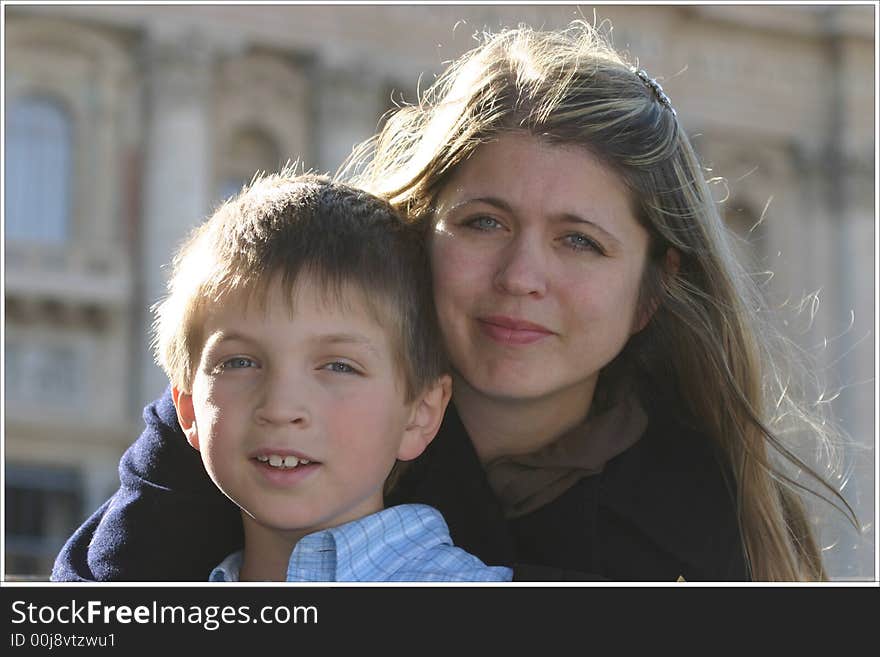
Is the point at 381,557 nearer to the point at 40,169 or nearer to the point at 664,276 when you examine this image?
the point at 664,276

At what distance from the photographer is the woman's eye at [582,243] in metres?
2.26

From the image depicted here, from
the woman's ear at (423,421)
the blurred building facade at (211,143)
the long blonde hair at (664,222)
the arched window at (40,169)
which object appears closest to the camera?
the woman's ear at (423,421)

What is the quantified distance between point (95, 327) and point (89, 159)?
7.32 ft

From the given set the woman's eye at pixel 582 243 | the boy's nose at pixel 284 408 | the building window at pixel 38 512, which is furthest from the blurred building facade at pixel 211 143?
the boy's nose at pixel 284 408

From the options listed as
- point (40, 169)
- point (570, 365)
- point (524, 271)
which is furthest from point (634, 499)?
point (40, 169)

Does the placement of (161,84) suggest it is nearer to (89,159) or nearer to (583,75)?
(89,159)

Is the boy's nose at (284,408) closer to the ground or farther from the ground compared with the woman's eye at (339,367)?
closer to the ground

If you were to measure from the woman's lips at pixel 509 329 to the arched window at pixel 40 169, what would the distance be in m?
18.1

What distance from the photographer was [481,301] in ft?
7.25

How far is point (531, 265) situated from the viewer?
7.22 feet

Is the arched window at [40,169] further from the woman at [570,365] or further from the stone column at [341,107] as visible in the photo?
the woman at [570,365]

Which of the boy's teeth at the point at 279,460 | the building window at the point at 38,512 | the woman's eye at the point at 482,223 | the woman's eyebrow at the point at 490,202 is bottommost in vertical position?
the boy's teeth at the point at 279,460

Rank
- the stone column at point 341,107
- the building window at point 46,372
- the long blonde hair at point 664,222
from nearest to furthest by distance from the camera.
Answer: the long blonde hair at point 664,222, the building window at point 46,372, the stone column at point 341,107

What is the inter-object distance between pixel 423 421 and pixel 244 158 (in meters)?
19.6
